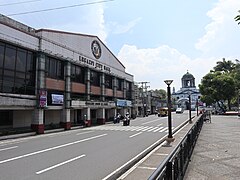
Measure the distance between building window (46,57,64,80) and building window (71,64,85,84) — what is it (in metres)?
2.39

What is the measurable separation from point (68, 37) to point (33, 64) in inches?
333

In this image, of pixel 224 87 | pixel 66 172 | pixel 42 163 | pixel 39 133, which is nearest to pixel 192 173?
pixel 66 172

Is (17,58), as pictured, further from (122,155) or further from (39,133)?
(122,155)

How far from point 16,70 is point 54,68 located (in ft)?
20.4

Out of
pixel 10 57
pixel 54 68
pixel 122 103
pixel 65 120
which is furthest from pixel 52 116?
pixel 122 103

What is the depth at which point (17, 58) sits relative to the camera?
24.2m

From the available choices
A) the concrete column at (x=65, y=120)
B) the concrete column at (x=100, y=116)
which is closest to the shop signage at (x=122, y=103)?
the concrete column at (x=100, y=116)

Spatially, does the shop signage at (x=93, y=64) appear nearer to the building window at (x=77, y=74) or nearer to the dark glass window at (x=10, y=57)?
the building window at (x=77, y=74)

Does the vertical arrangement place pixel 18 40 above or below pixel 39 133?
above

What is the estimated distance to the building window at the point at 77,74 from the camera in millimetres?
33844

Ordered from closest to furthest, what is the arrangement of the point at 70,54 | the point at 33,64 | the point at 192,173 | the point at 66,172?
the point at 192,173, the point at 66,172, the point at 33,64, the point at 70,54

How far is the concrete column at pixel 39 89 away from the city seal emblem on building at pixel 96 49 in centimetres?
1353

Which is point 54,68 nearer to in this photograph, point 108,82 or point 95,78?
point 95,78

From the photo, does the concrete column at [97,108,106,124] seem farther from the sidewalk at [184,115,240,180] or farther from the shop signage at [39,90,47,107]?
the sidewalk at [184,115,240,180]
